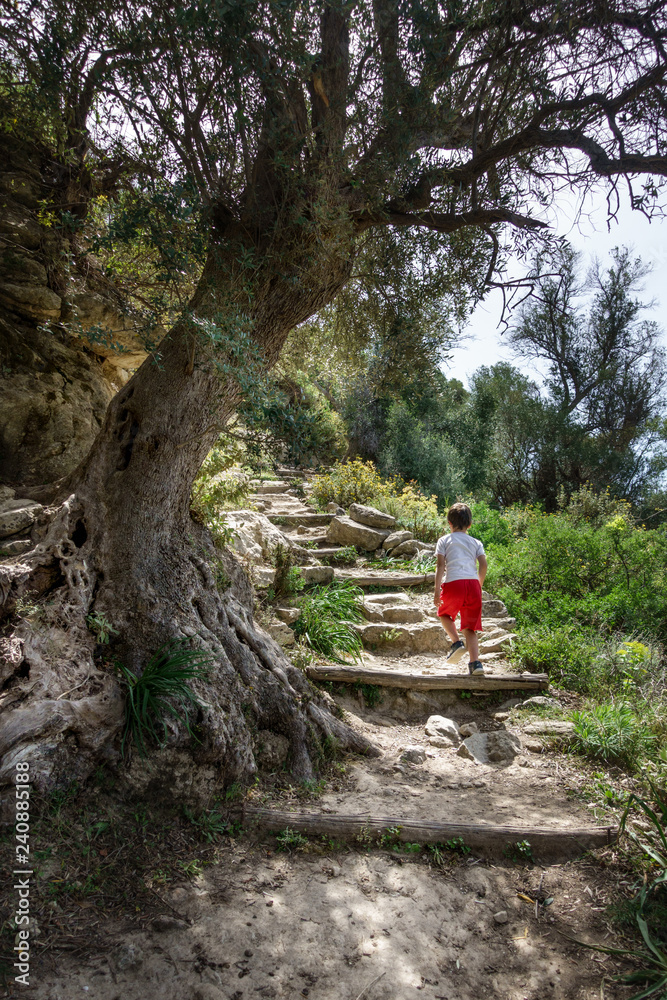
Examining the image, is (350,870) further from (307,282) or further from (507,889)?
(307,282)

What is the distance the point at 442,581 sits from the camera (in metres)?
6.00

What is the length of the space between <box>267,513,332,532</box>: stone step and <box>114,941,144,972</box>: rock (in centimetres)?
779

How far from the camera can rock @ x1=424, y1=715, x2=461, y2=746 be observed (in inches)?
205

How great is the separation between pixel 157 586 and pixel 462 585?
3.36 m

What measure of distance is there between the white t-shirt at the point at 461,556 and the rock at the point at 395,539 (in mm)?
3468

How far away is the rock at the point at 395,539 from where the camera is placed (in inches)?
369

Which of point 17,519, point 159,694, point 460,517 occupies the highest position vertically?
point 460,517

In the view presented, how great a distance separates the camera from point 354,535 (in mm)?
9438

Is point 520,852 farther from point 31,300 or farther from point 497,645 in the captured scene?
point 31,300

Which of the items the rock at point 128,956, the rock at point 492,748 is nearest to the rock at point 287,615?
the rock at point 492,748

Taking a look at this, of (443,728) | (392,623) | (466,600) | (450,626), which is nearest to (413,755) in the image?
(443,728)

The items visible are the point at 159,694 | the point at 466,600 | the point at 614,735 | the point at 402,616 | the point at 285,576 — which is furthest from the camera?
the point at 402,616

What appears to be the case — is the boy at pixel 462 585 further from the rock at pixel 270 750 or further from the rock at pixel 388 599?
the rock at pixel 270 750

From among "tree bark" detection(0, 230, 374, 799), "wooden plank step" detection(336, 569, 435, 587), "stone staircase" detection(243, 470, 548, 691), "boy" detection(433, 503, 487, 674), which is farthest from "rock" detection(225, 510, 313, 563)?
"boy" detection(433, 503, 487, 674)
